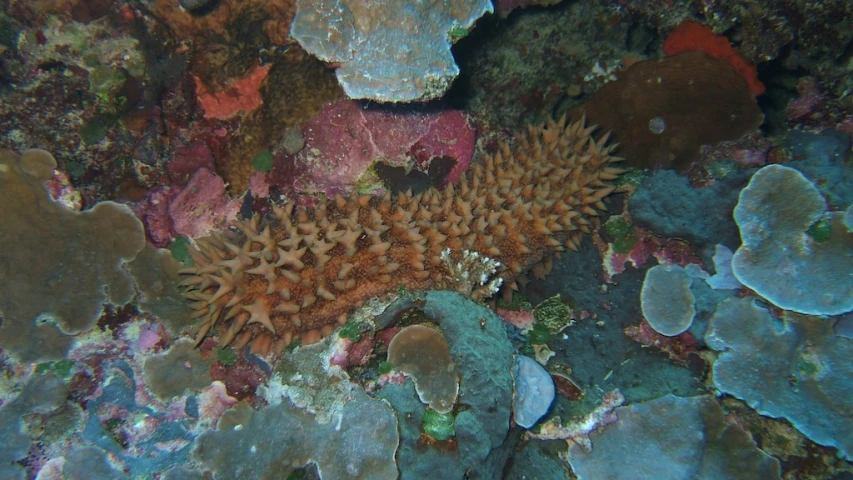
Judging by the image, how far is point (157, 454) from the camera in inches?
127

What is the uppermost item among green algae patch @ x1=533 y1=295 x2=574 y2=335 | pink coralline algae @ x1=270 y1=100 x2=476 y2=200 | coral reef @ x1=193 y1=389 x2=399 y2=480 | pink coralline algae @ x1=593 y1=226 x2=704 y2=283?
pink coralline algae @ x1=270 y1=100 x2=476 y2=200

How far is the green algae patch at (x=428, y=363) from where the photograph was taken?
9.22 ft

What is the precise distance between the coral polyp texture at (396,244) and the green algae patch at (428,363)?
529 millimetres

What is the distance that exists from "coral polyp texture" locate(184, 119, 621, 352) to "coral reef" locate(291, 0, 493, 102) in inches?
34.7

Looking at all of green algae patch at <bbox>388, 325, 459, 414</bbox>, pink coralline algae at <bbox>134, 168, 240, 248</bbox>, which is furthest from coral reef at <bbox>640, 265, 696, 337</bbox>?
pink coralline algae at <bbox>134, 168, 240, 248</bbox>

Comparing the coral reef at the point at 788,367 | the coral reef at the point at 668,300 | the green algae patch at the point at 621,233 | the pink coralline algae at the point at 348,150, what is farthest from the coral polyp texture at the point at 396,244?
the coral reef at the point at 788,367

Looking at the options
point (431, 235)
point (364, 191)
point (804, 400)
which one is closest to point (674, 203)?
point (804, 400)

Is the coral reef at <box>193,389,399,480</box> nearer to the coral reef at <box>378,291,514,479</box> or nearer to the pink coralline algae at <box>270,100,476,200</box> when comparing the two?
the coral reef at <box>378,291,514,479</box>

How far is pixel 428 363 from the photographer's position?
2857mm

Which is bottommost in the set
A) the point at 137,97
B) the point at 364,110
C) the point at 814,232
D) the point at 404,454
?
the point at 814,232

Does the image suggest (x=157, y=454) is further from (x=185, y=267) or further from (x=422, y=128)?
(x=422, y=128)

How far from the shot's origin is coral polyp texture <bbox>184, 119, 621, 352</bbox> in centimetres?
323

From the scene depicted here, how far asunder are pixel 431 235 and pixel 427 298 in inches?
26.6

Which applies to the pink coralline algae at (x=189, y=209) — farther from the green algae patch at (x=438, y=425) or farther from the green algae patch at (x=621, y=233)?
the green algae patch at (x=621, y=233)
